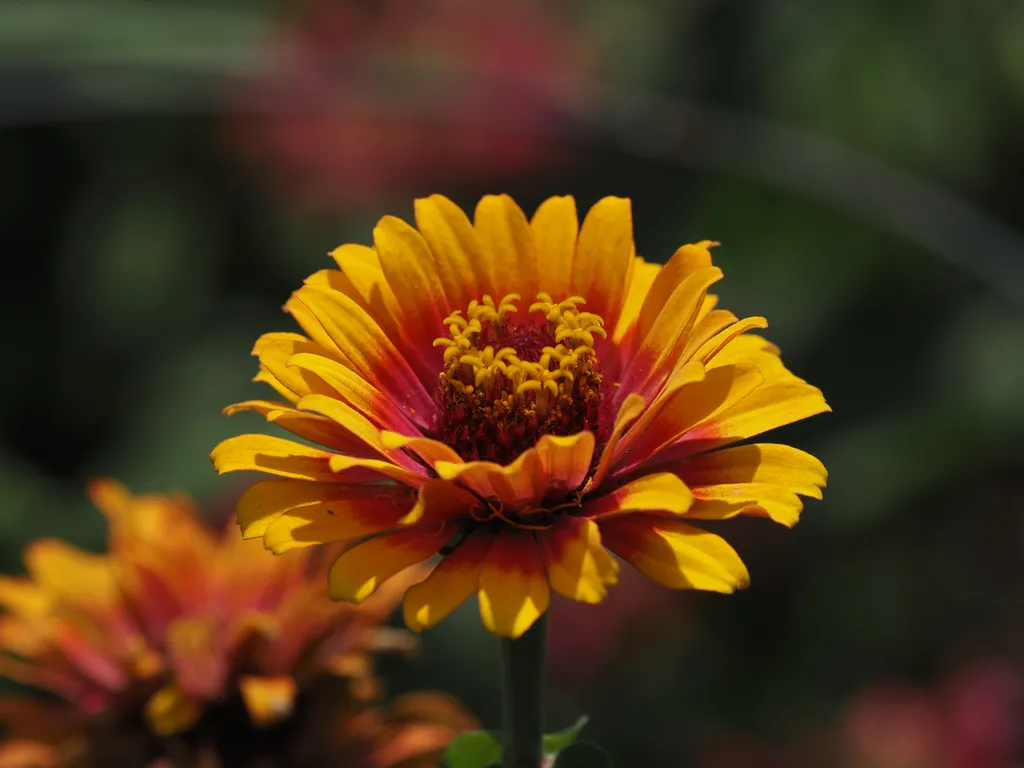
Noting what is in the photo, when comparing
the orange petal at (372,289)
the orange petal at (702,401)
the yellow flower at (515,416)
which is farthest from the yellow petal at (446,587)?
the orange petal at (372,289)

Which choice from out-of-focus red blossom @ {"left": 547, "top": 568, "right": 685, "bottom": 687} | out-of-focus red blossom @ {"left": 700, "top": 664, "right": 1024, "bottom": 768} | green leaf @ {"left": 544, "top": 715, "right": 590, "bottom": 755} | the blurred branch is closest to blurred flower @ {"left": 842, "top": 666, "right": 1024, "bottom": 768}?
out-of-focus red blossom @ {"left": 700, "top": 664, "right": 1024, "bottom": 768}

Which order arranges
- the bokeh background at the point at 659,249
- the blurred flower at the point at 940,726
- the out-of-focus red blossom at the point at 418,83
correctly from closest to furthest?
the blurred flower at the point at 940,726 < the bokeh background at the point at 659,249 < the out-of-focus red blossom at the point at 418,83

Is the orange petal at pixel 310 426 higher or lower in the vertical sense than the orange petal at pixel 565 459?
higher

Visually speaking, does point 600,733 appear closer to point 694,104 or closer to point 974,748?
point 974,748

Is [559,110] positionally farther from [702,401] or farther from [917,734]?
[702,401]

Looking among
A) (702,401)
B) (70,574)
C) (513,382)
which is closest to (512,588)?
(702,401)

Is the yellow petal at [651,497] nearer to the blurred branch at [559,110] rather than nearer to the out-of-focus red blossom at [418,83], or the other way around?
the blurred branch at [559,110]

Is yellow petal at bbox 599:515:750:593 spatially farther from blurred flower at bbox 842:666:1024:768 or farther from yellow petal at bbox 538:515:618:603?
blurred flower at bbox 842:666:1024:768
